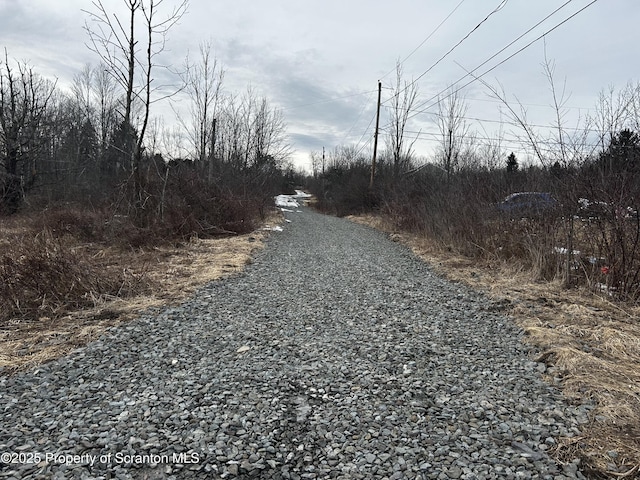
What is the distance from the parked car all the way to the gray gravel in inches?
129

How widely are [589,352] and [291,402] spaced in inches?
112

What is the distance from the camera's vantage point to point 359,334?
4219 mm

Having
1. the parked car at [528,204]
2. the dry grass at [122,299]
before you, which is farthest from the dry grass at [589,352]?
the dry grass at [122,299]

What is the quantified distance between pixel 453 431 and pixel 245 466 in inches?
51.7

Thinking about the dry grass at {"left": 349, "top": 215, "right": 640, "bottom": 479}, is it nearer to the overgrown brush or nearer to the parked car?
the parked car

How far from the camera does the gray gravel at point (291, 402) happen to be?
211 centimetres

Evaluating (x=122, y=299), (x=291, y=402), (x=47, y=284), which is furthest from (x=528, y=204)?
(x=47, y=284)

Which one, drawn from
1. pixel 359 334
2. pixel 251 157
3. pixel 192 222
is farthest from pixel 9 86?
pixel 359 334

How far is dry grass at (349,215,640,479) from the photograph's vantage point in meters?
2.19

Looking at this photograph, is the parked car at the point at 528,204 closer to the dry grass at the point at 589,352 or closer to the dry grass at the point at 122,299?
the dry grass at the point at 589,352

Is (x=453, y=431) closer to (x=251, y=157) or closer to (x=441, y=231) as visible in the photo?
(x=441, y=231)

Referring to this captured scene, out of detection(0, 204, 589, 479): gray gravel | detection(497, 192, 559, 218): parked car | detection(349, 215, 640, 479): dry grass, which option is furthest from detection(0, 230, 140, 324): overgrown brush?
detection(497, 192, 559, 218): parked car

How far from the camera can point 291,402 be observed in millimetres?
2752

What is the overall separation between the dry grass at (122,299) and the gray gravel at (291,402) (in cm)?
27
